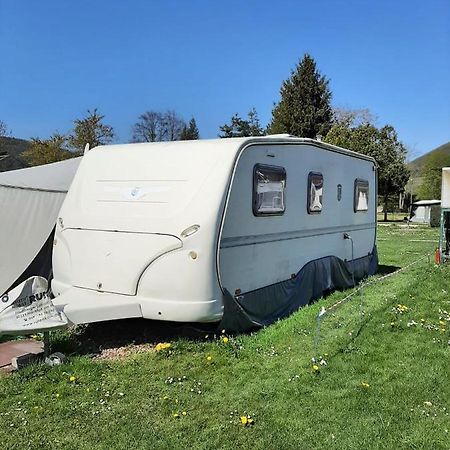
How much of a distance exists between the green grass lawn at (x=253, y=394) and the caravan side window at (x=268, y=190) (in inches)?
56.4

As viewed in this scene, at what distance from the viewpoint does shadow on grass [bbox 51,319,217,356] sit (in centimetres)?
526

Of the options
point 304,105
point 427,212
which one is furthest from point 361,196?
point 304,105

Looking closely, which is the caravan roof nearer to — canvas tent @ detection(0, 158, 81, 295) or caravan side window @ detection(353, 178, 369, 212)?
canvas tent @ detection(0, 158, 81, 295)

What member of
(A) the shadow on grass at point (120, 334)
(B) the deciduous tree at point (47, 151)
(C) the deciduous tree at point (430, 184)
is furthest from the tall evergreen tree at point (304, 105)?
(A) the shadow on grass at point (120, 334)

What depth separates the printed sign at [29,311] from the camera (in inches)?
172

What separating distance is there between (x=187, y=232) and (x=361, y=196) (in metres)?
5.14

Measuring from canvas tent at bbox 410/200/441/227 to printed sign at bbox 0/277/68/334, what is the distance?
3056 cm

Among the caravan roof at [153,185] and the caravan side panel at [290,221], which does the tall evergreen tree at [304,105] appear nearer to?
the caravan side panel at [290,221]

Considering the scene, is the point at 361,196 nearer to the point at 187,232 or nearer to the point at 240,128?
the point at 187,232

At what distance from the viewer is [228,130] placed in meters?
47.1

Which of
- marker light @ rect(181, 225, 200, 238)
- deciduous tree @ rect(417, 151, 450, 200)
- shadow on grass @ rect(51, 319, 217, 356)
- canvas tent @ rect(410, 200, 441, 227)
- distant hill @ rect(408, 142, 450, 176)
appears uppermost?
distant hill @ rect(408, 142, 450, 176)

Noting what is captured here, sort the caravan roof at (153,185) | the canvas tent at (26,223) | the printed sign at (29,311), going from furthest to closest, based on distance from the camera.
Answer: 1. the canvas tent at (26,223)
2. the caravan roof at (153,185)
3. the printed sign at (29,311)

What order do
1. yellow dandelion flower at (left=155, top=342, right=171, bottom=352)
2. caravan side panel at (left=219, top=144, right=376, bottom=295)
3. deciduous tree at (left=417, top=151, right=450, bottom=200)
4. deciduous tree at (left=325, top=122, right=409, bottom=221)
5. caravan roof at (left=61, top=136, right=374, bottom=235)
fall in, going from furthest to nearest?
deciduous tree at (left=417, top=151, right=450, bottom=200), deciduous tree at (left=325, top=122, right=409, bottom=221), caravan side panel at (left=219, top=144, right=376, bottom=295), caravan roof at (left=61, top=136, right=374, bottom=235), yellow dandelion flower at (left=155, top=342, right=171, bottom=352)

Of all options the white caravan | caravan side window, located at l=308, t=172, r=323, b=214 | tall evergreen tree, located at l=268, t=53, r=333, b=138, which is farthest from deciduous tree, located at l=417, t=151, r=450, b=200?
the white caravan
